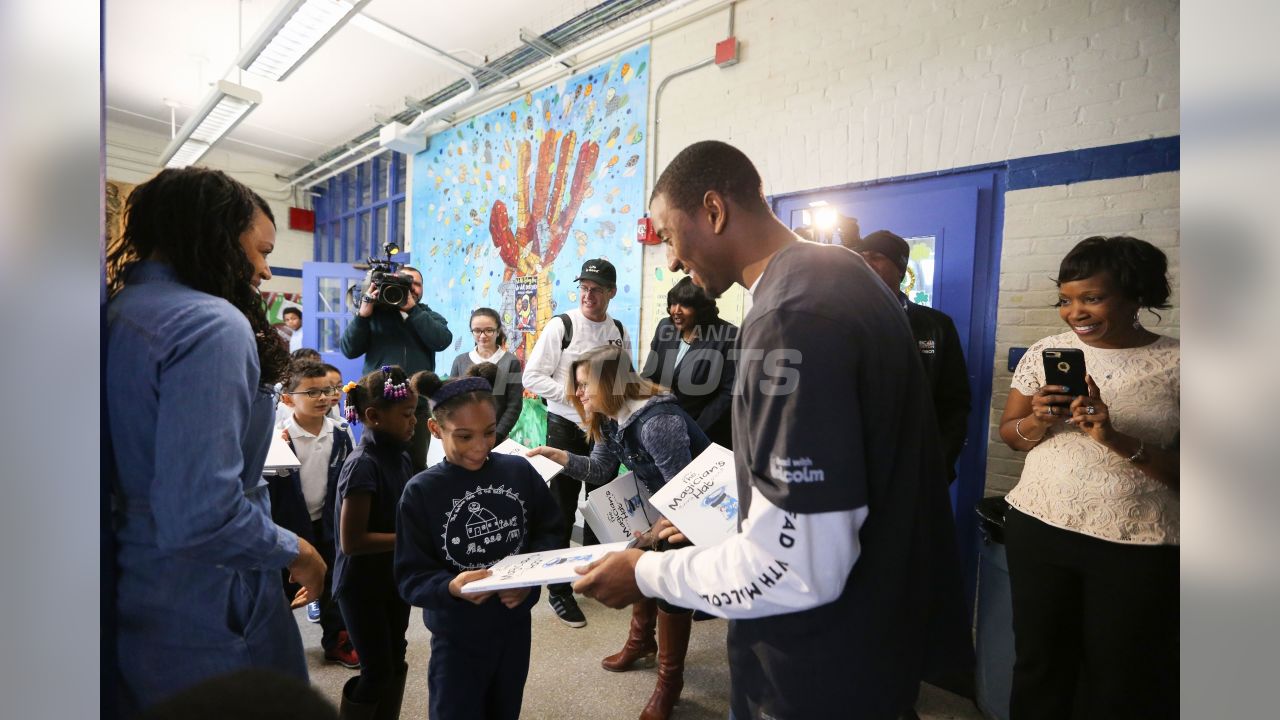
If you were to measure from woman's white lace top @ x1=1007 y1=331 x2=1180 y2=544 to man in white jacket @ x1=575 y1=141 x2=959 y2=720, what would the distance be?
1021mm

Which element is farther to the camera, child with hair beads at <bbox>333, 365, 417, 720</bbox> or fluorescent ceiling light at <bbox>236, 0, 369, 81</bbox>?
fluorescent ceiling light at <bbox>236, 0, 369, 81</bbox>

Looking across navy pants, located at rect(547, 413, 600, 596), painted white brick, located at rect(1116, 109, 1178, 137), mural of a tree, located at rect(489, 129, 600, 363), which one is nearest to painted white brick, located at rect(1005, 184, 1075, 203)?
painted white brick, located at rect(1116, 109, 1178, 137)

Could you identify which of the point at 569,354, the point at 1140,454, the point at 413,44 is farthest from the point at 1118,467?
the point at 413,44

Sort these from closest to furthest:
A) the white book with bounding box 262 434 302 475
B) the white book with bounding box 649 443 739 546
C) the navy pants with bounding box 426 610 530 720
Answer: the white book with bounding box 649 443 739 546, the navy pants with bounding box 426 610 530 720, the white book with bounding box 262 434 302 475

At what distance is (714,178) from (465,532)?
1210mm

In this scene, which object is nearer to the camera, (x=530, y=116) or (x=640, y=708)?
(x=640, y=708)

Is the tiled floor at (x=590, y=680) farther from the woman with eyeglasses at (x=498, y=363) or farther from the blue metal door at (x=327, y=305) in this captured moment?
the blue metal door at (x=327, y=305)

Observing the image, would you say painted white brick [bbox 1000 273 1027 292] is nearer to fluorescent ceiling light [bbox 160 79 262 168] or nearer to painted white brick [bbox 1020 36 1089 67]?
painted white brick [bbox 1020 36 1089 67]

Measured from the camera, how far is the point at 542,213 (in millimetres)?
5094

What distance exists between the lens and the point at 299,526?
2254 millimetres

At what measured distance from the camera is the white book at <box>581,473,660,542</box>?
2193 millimetres
